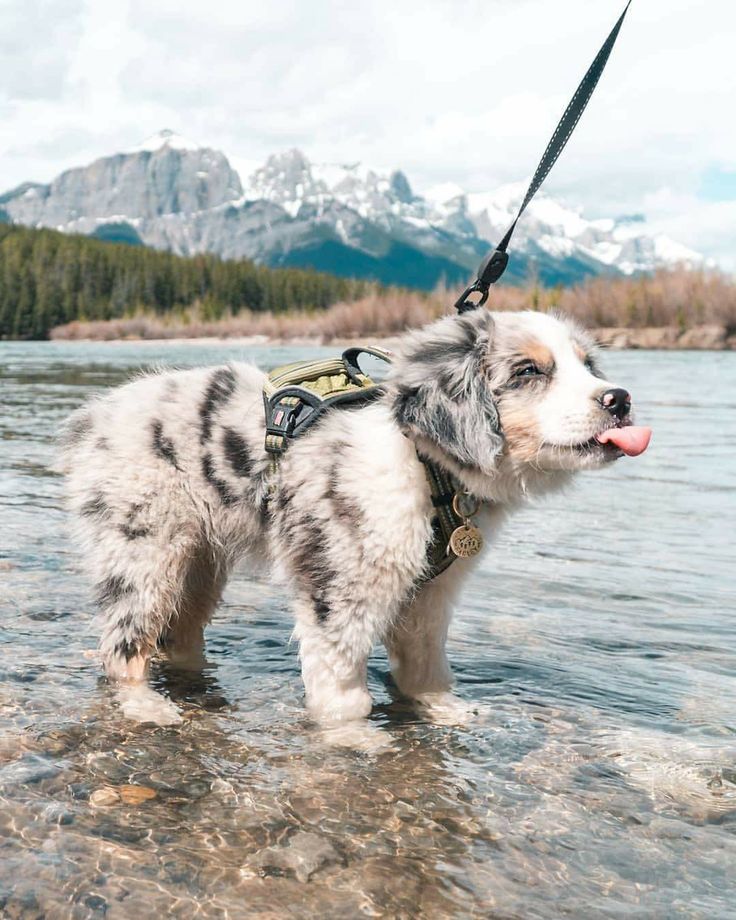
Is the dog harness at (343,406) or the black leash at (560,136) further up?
the black leash at (560,136)

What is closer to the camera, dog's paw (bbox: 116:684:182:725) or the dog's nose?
the dog's nose

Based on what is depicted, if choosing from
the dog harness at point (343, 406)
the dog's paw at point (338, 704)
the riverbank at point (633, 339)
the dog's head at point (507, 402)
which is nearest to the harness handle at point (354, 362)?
the dog harness at point (343, 406)

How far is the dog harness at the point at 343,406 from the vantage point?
13.3ft

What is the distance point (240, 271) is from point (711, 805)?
435 feet

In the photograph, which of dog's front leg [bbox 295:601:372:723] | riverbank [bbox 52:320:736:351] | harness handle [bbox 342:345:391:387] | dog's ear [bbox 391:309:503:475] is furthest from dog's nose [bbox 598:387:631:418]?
riverbank [bbox 52:320:736:351]

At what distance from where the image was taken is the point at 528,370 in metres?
3.98

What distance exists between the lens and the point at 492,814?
3.57 metres

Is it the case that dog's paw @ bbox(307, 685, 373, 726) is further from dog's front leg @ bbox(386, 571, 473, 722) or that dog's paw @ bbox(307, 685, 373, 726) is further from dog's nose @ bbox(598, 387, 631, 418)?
dog's nose @ bbox(598, 387, 631, 418)

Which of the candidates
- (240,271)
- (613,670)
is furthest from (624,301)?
(240,271)

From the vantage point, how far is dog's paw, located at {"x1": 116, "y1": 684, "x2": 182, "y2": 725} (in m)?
4.36

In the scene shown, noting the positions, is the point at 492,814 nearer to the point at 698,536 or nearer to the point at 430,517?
the point at 430,517

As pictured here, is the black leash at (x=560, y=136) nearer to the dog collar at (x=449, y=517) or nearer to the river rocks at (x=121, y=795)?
the dog collar at (x=449, y=517)

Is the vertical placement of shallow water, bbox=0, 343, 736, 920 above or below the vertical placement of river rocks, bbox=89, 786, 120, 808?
above

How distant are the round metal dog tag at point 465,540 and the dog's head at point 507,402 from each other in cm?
24
